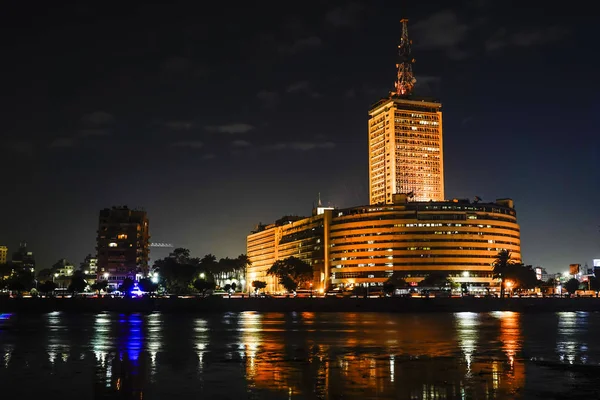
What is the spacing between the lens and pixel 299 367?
43.9m

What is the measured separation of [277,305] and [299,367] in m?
123

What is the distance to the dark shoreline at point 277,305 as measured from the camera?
159 m

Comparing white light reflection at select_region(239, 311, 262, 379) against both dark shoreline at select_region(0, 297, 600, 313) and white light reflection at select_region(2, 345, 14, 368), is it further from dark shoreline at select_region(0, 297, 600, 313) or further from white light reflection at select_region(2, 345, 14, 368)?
dark shoreline at select_region(0, 297, 600, 313)

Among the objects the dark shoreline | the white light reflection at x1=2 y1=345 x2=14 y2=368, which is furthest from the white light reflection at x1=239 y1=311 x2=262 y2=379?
the dark shoreline

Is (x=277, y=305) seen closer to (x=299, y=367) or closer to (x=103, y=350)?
(x=103, y=350)

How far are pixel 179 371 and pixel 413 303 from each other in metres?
129

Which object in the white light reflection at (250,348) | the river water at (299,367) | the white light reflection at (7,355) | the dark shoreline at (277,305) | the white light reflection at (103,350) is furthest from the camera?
the dark shoreline at (277,305)

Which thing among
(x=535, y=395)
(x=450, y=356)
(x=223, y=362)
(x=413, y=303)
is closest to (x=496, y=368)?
(x=450, y=356)

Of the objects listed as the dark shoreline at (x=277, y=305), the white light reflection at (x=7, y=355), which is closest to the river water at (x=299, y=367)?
the white light reflection at (x=7, y=355)

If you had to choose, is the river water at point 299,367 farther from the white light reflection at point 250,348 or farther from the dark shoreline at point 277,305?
the dark shoreline at point 277,305

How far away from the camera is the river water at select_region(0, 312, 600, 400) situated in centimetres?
3400

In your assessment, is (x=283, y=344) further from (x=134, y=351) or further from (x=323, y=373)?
(x=323, y=373)

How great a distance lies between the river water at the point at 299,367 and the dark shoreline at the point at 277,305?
89.9 m

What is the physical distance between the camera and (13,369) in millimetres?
43156
